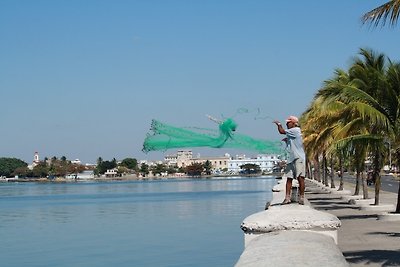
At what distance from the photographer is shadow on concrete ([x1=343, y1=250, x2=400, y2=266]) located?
566 inches

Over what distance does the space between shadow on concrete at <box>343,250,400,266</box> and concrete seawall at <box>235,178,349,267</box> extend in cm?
995

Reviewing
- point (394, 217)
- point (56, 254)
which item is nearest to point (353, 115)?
point (394, 217)

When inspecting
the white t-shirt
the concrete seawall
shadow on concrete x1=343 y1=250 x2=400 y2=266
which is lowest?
shadow on concrete x1=343 y1=250 x2=400 y2=266

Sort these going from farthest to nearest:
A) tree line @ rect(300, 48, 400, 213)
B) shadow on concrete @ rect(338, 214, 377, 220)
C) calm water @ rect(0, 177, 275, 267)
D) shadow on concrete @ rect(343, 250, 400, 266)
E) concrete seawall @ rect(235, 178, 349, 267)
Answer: shadow on concrete @ rect(338, 214, 377, 220), calm water @ rect(0, 177, 275, 267), tree line @ rect(300, 48, 400, 213), shadow on concrete @ rect(343, 250, 400, 266), concrete seawall @ rect(235, 178, 349, 267)

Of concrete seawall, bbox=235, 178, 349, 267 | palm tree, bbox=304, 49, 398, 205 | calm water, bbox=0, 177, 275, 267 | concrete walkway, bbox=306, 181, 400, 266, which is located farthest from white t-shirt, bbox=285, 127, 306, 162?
palm tree, bbox=304, 49, 398, 205

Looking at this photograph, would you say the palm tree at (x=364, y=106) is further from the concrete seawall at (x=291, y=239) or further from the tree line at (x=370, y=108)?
the concrete seawall at (x=291, y=239)

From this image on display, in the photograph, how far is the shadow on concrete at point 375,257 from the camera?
47.1 feet

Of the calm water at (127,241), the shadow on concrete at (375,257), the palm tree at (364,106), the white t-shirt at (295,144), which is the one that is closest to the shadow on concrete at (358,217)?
the palm tree at (364,106)

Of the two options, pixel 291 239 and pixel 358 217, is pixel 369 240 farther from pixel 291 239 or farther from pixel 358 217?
pixel 291 239

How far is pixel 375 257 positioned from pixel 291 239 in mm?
11885

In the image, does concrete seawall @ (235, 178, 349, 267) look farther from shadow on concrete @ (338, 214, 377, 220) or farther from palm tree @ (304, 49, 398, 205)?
shadow on concrete @ (338, 214, 377, 220)

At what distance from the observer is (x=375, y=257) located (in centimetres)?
1519

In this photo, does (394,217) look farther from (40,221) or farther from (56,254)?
(40,221)

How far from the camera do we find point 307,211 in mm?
4801
